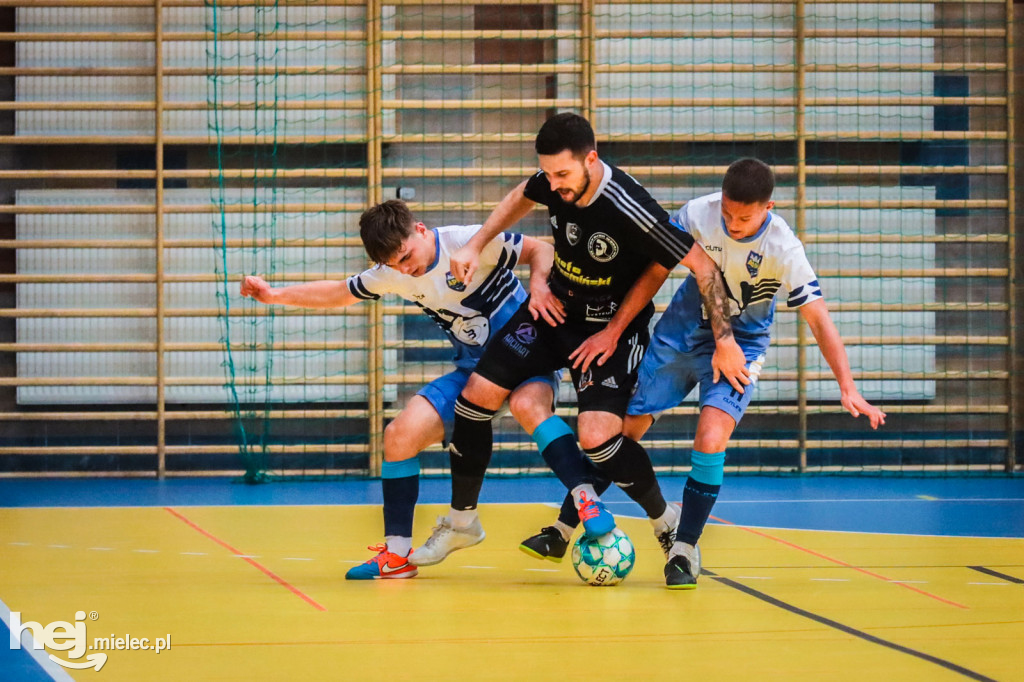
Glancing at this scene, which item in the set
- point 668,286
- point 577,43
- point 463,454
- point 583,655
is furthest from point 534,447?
point 583,655

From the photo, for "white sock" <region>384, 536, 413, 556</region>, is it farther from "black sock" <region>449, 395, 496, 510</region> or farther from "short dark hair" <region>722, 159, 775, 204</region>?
"short dark hair" <region>722, 159, 775, 204</region>

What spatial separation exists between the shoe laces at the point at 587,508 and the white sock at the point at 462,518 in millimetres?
427

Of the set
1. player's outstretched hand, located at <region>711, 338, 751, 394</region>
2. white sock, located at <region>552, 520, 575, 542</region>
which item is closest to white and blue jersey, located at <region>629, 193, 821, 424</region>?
player's outstretched hand, located at <region>711, 338, 751, 394</region>

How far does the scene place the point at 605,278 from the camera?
3.73 m

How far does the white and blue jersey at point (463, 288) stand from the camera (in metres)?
3.86

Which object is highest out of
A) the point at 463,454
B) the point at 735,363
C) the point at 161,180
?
the point at 161,180

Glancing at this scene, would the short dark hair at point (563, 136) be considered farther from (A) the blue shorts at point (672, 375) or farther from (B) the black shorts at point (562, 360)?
(A) the blue shorts at point (672, 375)

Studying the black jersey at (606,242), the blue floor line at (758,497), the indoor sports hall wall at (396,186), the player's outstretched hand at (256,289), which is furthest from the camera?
the indoor sports hall wall at (396,186)

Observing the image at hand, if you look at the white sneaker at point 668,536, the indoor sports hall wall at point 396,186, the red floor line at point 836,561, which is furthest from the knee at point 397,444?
the indoor sports hall wall at point 396,186

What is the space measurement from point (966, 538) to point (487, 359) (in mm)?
2298

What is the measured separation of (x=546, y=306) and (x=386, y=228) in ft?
1.86

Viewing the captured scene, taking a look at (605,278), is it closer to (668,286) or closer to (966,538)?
(966,538)

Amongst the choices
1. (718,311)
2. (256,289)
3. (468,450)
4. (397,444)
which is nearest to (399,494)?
(397,444)

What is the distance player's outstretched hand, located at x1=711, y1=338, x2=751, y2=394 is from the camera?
3.65 metres
